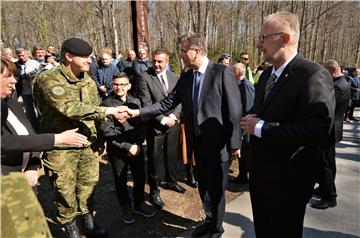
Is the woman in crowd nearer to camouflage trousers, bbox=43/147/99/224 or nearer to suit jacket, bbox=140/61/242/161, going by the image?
camouflage trousers, bbox=43/147/99/224

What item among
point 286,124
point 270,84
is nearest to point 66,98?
point 270,84

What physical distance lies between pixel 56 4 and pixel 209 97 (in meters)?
30.2

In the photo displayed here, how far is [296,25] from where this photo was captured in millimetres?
2115

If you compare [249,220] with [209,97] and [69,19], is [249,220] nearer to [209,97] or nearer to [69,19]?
[209,97]

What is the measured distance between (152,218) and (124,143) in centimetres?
105

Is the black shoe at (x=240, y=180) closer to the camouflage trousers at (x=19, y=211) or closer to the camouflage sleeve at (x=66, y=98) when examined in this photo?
the camouflage sleeve at (x=66, y=98)

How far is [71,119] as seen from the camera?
2.88 meters

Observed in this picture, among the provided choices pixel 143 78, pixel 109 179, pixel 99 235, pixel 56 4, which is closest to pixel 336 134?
pixel 143 78

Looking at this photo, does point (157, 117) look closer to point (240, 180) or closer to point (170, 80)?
point (170, 80)

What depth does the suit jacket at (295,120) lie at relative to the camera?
1.96 m

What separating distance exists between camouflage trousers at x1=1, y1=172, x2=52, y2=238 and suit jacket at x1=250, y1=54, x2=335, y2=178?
1587mm

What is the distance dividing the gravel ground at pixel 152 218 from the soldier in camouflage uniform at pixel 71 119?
0.55m

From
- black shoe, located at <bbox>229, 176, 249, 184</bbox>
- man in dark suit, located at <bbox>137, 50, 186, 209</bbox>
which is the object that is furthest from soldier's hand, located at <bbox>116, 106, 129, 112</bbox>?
black shoe, located at <bbox>229, 176, 249, 184</bbox>

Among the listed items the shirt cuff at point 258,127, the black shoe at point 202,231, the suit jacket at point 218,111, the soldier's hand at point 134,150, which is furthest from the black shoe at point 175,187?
the shirt cuff at point 258,127
